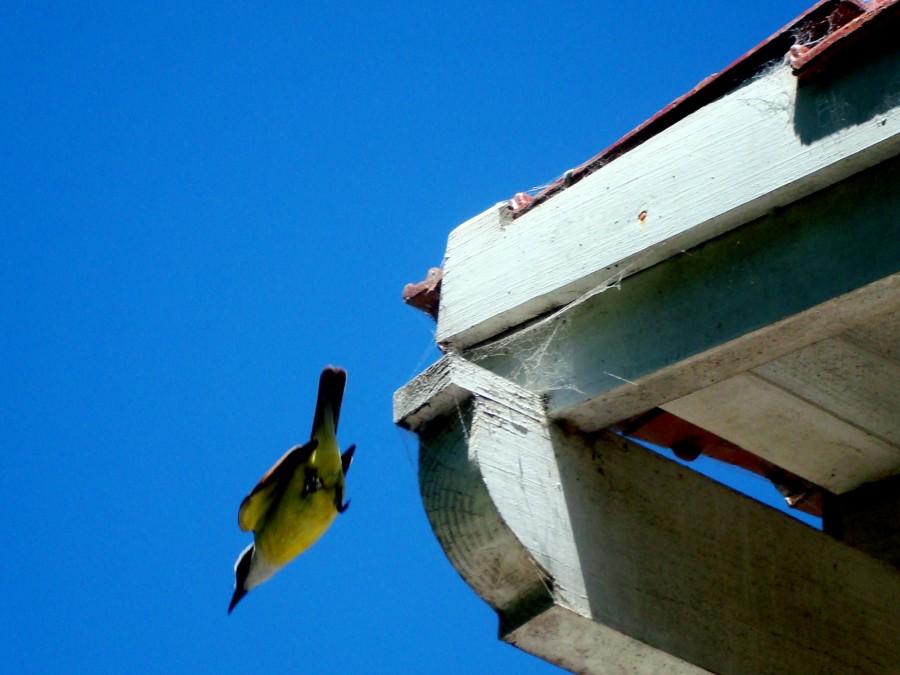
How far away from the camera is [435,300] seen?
2.81 m

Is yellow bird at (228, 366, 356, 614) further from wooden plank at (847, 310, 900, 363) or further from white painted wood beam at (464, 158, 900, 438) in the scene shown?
wooden plank at (847, 310, 900, 363)

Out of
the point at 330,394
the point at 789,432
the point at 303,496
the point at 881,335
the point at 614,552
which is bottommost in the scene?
the point at 614,552

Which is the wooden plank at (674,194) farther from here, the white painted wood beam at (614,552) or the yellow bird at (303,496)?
the yellow bird at (303,496)

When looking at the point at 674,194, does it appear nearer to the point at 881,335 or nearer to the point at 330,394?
the point at 881,335

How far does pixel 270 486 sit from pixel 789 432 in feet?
8.41

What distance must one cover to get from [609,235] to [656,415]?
0.58 meters

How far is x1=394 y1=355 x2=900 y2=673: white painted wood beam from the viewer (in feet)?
6.85

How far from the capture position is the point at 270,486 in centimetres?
473

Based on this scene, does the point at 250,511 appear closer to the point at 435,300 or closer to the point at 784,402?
the point at 435,300

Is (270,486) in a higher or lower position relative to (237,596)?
higher

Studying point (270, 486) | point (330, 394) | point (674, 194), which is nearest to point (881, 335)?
point (674, 194)

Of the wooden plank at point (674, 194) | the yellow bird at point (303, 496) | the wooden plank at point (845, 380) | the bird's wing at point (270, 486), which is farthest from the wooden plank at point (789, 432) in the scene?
the yellow bird at point (303, 496)

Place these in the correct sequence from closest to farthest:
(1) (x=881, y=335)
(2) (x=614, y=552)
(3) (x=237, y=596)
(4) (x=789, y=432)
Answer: (2) (x=614, y=552), (1) (x=881, y=335), (4) (x=789, y=432), (3) (x=237, y=596)

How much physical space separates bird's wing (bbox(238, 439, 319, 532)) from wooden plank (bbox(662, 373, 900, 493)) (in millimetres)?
1735
